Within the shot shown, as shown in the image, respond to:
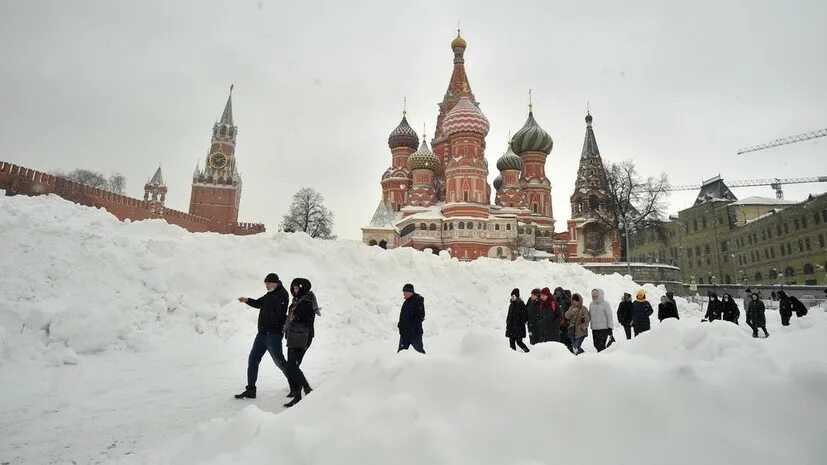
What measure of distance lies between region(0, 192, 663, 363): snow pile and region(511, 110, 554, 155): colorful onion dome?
34.4m

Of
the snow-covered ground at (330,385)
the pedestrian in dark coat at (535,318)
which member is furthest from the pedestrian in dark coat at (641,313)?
the pedestrian in dark coat at (535,318)

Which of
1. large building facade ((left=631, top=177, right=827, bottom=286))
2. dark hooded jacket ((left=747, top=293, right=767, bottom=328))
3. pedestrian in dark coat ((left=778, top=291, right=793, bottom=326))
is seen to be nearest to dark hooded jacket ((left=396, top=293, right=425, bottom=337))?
dark hooded jacket ((left=747, top=293, right=767, bottom=328))

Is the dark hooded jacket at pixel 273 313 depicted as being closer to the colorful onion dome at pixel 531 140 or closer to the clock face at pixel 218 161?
the colorful onion dome at pixel 531 140

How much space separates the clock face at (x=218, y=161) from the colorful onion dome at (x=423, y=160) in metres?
34.7

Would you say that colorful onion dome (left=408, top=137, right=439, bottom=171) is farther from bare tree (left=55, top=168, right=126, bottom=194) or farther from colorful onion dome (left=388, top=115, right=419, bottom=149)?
bare tree (left=55, top=168, right=126, bottom=194)

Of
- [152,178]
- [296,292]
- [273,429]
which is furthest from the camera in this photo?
[152,178]

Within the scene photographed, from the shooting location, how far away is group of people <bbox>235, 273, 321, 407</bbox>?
224 inches

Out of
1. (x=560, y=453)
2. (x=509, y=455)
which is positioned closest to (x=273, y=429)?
(x=509, y=455)

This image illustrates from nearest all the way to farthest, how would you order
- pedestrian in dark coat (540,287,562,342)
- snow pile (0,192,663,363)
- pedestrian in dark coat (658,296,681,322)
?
snow pile (0,192,663,363) → pedestrian in dark coat (540,287,562,342) → pedestrian in dark coat (658,296,681,322)

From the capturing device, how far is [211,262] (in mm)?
12570

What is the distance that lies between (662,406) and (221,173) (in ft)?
235

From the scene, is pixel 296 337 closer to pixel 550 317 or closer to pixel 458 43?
pixel 550 317

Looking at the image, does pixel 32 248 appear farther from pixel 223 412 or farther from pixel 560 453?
pixel 560 453

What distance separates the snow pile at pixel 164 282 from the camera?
792 cm
